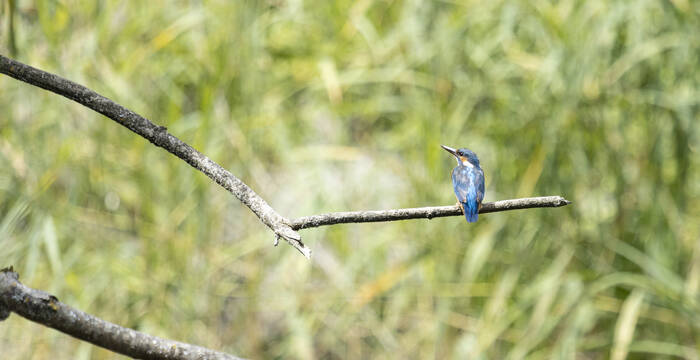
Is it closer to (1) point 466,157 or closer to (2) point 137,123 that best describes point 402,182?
(1) point 466,157

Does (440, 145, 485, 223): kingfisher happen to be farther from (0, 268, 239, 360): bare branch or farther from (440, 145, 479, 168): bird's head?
(0, 268, 239, 360): bare branch

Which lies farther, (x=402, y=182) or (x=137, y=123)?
(x=402, y=182)

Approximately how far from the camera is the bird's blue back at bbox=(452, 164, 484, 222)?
4.11 ft

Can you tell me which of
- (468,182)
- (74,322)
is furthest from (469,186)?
(74,322)

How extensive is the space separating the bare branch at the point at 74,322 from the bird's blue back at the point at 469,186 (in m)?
0.53

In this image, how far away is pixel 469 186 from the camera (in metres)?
1.32

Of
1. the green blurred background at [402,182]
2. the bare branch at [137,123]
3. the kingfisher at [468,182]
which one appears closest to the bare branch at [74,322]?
the bare branch at [137,123]

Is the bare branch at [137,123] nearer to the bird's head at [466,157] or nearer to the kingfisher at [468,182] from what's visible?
the kingfisher at [468,182]

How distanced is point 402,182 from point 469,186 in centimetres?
171

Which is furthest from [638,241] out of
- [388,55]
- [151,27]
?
[151,27]

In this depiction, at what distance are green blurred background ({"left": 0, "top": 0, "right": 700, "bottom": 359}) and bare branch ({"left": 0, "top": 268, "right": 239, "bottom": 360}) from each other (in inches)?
63.0

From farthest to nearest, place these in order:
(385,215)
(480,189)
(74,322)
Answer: (480,189)
(74,322)
(385,215)

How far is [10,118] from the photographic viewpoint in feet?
8.27

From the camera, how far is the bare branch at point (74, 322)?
85 cm
